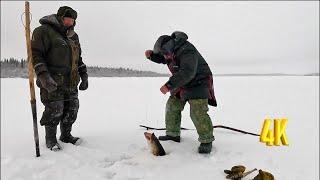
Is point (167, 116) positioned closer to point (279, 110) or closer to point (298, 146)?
point (298, 146)

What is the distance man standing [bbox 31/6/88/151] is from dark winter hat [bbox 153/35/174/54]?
4.32 ft

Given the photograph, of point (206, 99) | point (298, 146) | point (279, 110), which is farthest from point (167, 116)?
point (279, 110)

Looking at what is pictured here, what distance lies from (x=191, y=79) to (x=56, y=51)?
2045 mm

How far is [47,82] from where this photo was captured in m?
4.90

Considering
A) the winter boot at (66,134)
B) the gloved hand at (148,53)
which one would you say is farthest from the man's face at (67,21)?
the winter boot at (66,134)

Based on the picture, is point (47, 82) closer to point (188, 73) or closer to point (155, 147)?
point (155, 147)

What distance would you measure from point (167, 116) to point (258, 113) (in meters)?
4.15

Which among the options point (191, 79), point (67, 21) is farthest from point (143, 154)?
point (67, 21)

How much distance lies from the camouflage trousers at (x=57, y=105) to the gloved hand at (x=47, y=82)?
25 centimetres

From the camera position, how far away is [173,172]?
4.59m

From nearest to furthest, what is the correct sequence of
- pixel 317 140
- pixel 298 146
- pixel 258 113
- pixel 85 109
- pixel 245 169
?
A: pixel 245 169 → pixel 298 146 → pixel 317 140 → pixel 258 113 → pixel 85 109

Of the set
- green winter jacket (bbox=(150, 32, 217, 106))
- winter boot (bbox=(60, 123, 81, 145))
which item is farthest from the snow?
green winter jacket (bbox=(150, 32, 217, 106))

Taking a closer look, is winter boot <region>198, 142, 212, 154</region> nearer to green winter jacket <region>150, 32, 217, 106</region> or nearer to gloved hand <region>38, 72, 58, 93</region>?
green winter jacket <region>150, 32, 217, 106</region>

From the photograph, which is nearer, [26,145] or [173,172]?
[173,172]
